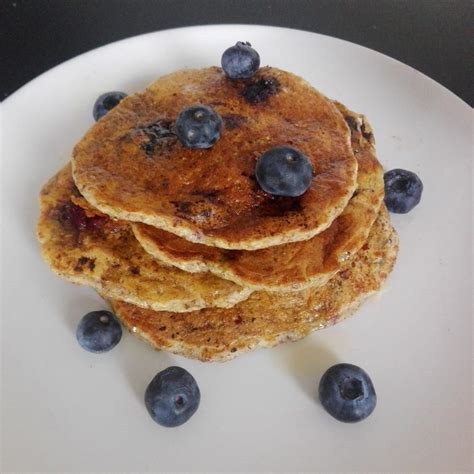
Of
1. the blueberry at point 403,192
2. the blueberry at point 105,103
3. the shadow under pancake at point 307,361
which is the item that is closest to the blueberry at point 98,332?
the shadow under pancake at point 307,361

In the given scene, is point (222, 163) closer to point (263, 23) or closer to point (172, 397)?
point (172, 397)

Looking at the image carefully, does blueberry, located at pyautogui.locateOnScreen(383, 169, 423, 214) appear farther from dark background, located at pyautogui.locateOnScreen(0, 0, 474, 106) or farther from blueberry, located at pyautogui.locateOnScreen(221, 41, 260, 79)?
dark background, located at pyautogui.locateOnScreen(0, 0, 474, 106)

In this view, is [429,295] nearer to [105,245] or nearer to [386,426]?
[386,426]

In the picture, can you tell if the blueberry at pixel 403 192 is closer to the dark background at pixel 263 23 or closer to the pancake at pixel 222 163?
the pancake at pixel 222 163

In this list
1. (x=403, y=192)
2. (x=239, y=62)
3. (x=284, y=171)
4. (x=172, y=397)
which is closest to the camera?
(x=284, y=171)

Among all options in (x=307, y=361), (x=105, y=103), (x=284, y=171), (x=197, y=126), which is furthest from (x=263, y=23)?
(x=307, y=361)

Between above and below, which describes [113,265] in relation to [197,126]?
below

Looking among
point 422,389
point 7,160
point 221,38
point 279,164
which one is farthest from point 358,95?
point 7,160
